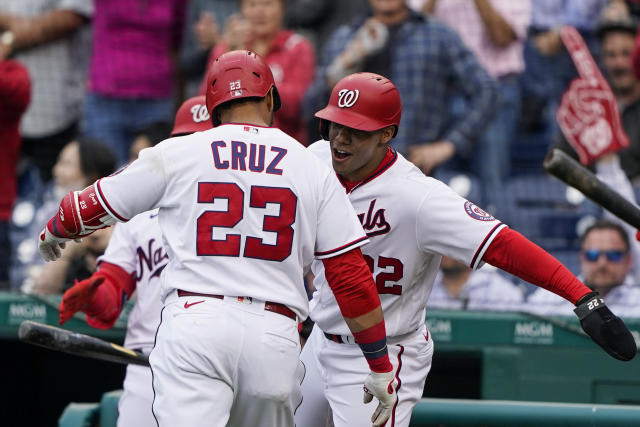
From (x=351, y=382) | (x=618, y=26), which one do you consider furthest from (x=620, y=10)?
(x=351, y=382)

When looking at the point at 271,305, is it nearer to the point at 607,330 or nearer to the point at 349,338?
the point at 349,338

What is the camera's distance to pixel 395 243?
12.5ft

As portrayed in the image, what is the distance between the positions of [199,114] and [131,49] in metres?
2.64

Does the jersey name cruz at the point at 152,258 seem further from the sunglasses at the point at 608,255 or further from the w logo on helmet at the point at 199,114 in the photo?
the sunglasses at the point at 608,255

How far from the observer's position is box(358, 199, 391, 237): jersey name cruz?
3.81 m

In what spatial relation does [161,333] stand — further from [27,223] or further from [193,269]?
[27,223]

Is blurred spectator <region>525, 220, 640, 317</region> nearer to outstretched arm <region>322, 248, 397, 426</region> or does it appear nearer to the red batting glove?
outstretched arm <region>322, 248, 397, 426</region>

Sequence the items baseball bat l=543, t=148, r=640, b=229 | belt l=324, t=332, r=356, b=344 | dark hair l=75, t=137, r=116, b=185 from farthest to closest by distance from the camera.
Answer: dark hair l=75, t=137, r=116, b=185 → belt l=324, t=332, r=356, b=344 → baseball bat l=543, t=148, r=640, b=229

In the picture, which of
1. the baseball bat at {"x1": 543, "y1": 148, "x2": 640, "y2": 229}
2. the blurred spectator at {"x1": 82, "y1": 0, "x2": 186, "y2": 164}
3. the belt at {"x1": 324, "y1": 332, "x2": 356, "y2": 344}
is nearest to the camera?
the baseball bat at {"x1": 543, "y1": 148, "x2": 640, "y2": 229}

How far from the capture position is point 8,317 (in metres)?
5.30

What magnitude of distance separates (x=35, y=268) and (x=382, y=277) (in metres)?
2.84

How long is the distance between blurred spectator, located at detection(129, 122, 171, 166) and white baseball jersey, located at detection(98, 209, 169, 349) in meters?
2.05

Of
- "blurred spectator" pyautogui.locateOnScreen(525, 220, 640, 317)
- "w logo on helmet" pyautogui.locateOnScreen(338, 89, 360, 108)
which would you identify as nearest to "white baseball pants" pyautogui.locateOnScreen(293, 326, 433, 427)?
"w logo on helmet" pyautogui.locateOnScreen(338, 89, 360, 108)

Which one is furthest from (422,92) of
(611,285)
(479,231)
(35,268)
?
(479,231)
